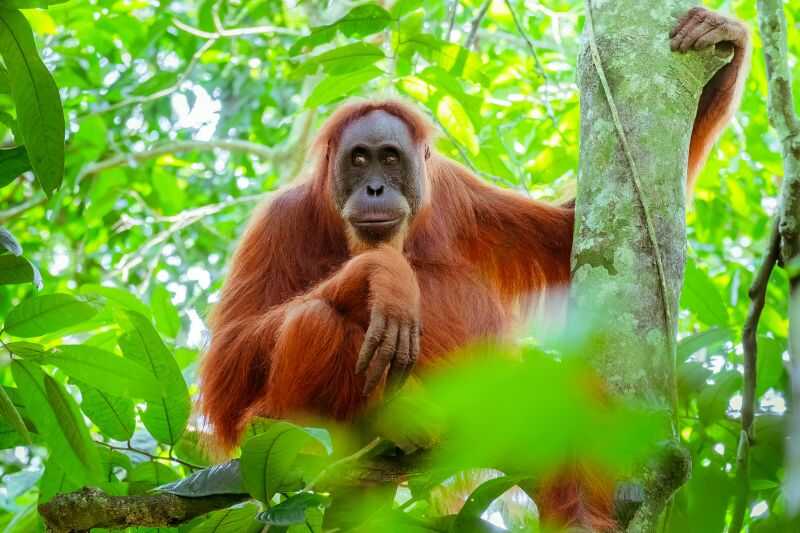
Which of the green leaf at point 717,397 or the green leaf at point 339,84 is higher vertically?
the green leaf at point 339,84

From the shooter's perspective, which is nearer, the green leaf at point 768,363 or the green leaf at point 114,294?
the green leaf at point 768,363

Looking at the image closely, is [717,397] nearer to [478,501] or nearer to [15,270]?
[478,501]

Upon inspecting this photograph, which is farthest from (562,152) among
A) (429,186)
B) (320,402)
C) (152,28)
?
(152,28)

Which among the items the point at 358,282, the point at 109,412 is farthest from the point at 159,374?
the point at 358,282

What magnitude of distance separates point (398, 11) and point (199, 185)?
16.0 feet

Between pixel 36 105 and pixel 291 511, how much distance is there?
989mm

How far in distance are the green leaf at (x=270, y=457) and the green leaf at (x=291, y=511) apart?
105 millimetres

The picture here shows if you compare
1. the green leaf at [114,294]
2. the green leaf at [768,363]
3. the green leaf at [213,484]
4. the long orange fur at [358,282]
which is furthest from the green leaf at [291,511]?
the green leaf at [768,363]

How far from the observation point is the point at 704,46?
285 centimetres

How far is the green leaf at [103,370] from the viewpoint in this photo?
2107mm

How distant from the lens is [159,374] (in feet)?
8.32

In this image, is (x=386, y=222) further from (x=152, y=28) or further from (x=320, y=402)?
(x=152, y=28)

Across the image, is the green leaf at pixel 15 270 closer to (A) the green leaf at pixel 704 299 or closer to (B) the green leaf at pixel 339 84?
(B) the green leaf at pixel 339 84

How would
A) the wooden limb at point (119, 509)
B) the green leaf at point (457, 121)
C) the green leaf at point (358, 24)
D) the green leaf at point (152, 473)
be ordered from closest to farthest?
the wooden limb at point (119, 509) < the green leaf at point (152, 473) < the green leaf at point (358, 24) < the green leaf at point (457, 121)
